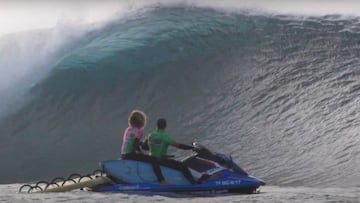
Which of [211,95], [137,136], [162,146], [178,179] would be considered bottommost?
[178,179]

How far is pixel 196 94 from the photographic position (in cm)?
2050

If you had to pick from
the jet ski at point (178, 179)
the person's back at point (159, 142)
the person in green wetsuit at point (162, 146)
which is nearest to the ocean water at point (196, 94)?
the jet ski at point (178, 179)

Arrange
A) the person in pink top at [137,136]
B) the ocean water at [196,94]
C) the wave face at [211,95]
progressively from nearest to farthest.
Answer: the person in pink top at [137,136] < the ocean water at [196,94] < the wave face at [211,95]

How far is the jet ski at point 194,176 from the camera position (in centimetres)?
1074

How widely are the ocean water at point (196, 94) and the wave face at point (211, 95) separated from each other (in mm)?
35

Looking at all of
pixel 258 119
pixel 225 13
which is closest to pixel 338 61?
pixel 258 119

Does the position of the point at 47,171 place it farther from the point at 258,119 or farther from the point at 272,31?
the point at 272,31

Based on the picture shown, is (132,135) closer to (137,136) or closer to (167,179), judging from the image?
(137,136)

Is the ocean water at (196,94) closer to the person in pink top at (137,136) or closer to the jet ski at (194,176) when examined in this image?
the jet ski at (194,176)

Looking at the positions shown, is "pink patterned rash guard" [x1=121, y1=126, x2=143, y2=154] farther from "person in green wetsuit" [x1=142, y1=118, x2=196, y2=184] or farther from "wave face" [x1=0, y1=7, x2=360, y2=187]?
"wave face" [x1=0, y1=7, x2=360, y2=187]

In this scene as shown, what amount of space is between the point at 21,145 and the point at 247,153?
6355 millimetres

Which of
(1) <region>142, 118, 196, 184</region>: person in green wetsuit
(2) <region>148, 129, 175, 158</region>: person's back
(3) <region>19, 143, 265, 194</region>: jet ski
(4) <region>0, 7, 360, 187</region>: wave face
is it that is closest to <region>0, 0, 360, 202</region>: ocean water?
(4) <region>0, 7, 360, 187</region>: wave face

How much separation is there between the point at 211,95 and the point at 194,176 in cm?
944

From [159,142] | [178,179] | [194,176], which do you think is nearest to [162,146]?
[159,142]
